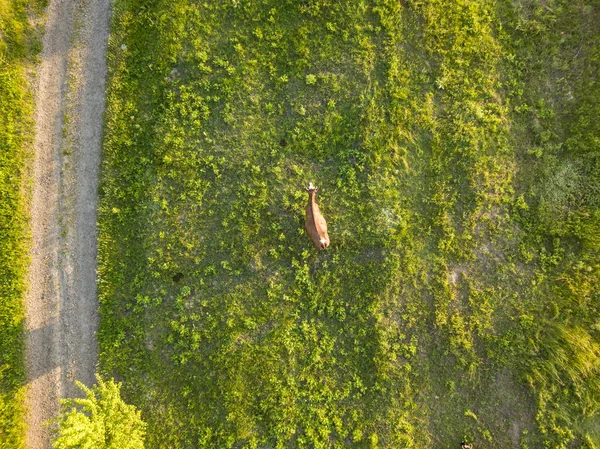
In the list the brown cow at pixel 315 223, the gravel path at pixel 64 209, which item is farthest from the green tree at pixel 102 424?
the brown cow at pixel 315 223

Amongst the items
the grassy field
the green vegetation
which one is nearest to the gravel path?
the green vegetation

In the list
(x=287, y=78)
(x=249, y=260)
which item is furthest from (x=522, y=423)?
(x=287, y=78)

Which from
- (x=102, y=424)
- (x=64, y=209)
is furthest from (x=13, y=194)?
(x=102, y=424)

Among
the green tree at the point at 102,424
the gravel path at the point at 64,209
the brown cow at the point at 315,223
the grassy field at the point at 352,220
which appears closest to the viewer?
the green tree at the point at 102,424

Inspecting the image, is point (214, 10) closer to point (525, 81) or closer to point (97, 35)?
point (97, 35)

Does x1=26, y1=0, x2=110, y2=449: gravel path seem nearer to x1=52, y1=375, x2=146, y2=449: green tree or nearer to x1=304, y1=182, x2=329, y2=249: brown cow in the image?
x1=52, y1=375, x2=146, y2=449: green tree

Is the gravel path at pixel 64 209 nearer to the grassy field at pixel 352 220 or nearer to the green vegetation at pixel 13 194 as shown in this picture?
the green vegetation at pixel 13 194

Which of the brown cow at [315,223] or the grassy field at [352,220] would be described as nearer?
the brown cow at [315,223]

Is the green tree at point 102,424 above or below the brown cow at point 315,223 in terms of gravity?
below
